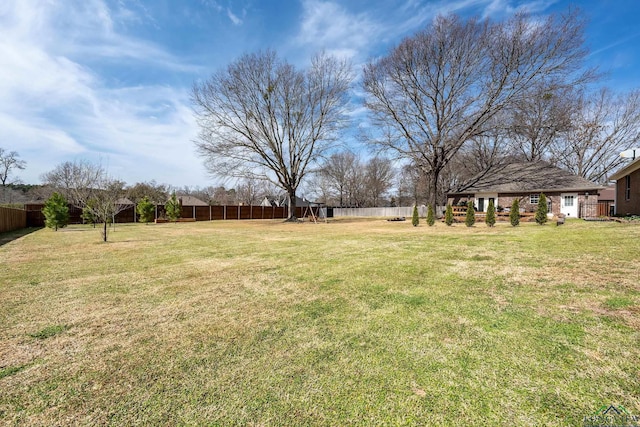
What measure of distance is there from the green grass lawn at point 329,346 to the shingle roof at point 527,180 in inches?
722

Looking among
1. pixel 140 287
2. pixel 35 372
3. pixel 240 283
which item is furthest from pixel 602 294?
pixel 140 287

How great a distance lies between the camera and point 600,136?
24.0m

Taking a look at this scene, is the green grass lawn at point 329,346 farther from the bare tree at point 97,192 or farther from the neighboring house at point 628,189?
the neighboring house at point 628,189

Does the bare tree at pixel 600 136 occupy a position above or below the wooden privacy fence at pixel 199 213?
above

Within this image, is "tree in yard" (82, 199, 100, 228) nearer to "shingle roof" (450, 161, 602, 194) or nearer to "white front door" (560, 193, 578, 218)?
"shingle roof" (450, 161, 602, 194)

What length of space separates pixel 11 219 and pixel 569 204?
1401 inches

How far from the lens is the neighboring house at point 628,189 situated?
12.8m

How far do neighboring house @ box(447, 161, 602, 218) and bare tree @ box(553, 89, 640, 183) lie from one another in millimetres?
4446

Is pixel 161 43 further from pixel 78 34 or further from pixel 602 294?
pixel 602 294

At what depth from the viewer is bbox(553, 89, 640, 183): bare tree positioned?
888 inches

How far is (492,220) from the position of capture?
42.6 feet

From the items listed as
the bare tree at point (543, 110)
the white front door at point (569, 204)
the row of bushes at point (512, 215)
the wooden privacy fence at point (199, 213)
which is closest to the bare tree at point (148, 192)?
the wooden privacy fence at point (199, 213)

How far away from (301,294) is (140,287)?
269 centimetres

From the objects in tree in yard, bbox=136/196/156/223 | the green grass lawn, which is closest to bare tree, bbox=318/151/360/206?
tree in yard, bbox=136/196/156/223
